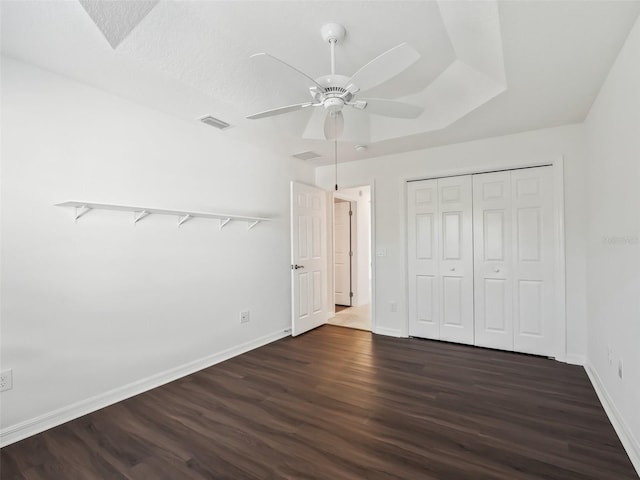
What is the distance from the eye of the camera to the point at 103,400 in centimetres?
249

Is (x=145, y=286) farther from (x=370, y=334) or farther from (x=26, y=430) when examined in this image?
(x=370, y=334)

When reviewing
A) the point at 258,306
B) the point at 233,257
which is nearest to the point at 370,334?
the point at 258,306

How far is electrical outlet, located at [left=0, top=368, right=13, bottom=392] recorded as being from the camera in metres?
2.03

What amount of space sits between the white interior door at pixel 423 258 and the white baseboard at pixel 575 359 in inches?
50.6

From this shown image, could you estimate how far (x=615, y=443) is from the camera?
1.96 meters

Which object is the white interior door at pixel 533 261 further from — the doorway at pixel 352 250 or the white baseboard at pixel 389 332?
the doorway at pixel 352 250

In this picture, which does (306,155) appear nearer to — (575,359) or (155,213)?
(155,213)

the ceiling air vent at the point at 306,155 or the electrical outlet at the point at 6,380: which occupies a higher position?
the ceiling air vent at the point at 306,155

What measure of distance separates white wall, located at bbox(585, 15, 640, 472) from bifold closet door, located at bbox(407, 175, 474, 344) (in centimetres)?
117

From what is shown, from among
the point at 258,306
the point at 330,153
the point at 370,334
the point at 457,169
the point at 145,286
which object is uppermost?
the point at 330,153

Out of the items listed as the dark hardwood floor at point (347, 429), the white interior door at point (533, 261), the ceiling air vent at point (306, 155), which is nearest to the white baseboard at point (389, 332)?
the dark hardwood floor at point (347, 429)

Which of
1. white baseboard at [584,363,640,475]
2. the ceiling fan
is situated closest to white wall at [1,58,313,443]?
the ceiling fan

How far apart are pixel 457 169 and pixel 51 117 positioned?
3885 millimetres

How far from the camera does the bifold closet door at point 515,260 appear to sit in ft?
11.1
